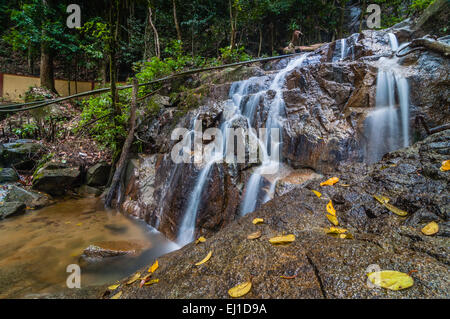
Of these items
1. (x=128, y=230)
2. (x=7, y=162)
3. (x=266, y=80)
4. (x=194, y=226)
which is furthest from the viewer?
(x=7, y=162)

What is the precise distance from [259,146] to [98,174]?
515cm

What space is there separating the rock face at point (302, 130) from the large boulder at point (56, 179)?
1.88 meters

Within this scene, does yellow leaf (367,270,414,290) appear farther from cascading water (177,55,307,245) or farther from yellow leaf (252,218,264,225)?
cascading water (177,55,307,245)

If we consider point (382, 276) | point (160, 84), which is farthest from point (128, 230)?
point (160, 84)

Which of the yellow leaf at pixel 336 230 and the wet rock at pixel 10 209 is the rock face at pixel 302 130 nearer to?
the yellow leaf at pixel 336 230

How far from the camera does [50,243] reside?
3.49 meters

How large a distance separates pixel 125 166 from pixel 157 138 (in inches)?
49.2

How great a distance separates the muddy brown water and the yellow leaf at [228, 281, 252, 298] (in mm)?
2123

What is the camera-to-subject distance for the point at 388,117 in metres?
3.43

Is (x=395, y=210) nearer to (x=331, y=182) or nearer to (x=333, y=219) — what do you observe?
(x=333, y=219)

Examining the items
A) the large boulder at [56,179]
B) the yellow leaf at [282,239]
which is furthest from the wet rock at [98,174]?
the yellow leaf at [282,239]

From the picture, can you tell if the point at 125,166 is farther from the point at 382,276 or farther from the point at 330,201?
the point at 382,276

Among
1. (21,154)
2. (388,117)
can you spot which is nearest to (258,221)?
(388,117)
